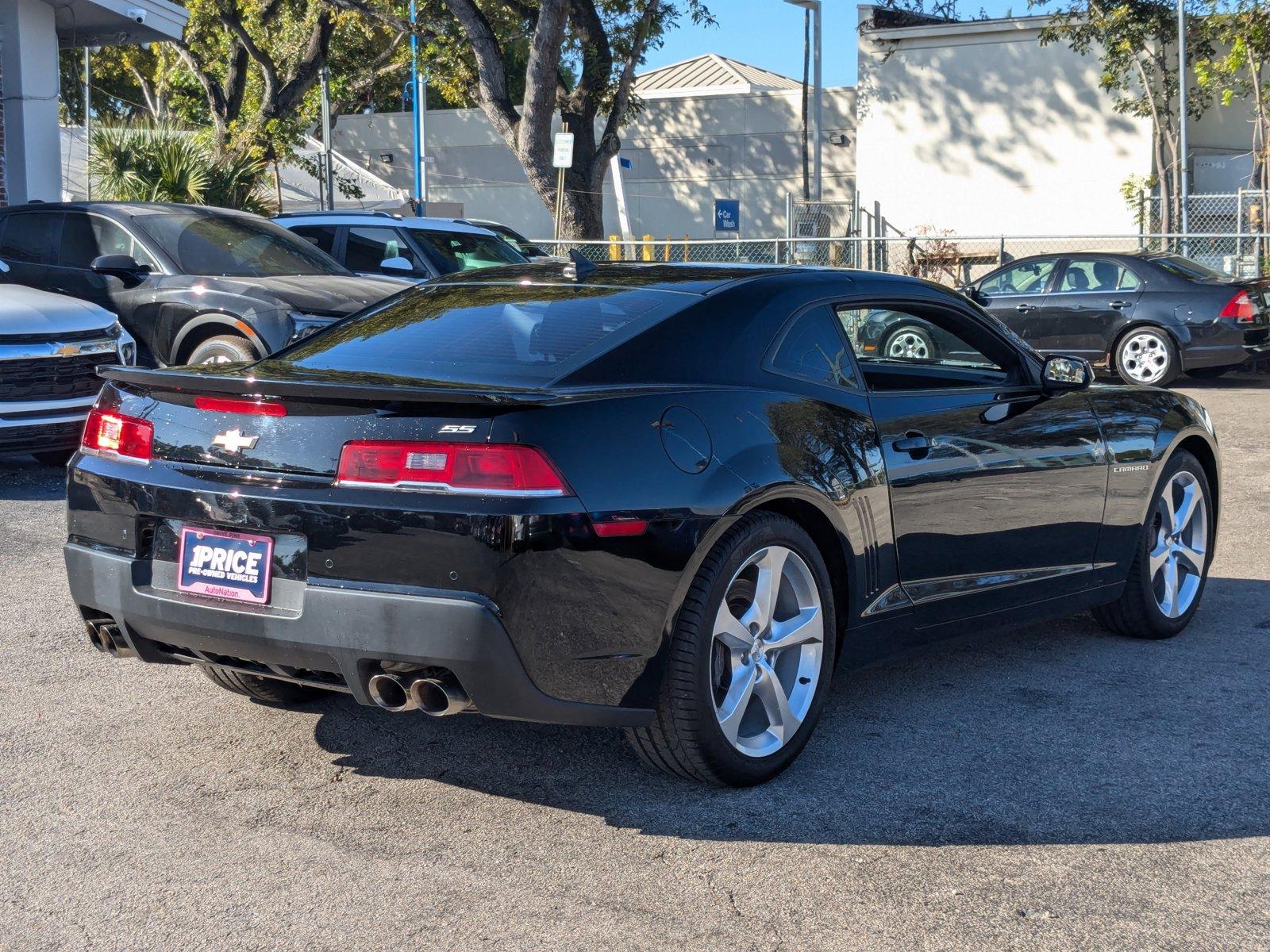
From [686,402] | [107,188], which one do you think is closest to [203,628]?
[686,402]

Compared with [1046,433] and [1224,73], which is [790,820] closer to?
[1046,433]

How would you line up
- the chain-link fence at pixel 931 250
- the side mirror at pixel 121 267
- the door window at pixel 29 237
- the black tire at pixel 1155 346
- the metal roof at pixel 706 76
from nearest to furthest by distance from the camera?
the side mirror at pixel 121 267 < the door window at pixel 29 237 < the black tire at pixel 1155 346 < the chain-link fence at pixel 931 250 < the metal roof at pixel 706 76

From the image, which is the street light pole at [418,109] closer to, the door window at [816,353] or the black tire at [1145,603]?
the black tire at [1145,603]

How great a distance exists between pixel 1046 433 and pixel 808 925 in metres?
2.59

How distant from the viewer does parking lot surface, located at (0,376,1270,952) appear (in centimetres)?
334

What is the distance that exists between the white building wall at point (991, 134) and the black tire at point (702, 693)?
85.2ft

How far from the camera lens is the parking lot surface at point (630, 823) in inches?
131

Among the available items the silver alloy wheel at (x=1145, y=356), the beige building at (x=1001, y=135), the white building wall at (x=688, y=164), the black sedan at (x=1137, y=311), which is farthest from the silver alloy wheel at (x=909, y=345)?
the white building wall at (x=688, y=164)

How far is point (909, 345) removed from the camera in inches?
244

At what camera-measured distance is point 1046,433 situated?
538 centimetres

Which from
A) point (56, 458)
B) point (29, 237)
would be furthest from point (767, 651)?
point (29, 237)

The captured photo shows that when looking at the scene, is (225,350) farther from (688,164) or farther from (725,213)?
(688,164)

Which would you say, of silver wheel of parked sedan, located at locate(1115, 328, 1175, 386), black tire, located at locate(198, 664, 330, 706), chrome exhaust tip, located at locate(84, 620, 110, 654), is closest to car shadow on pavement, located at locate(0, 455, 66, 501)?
black tire, located at locate(198, 664, 330, 706)

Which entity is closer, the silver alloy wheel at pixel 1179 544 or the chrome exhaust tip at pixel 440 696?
the chrome exhaust tip at pixel 440 696
